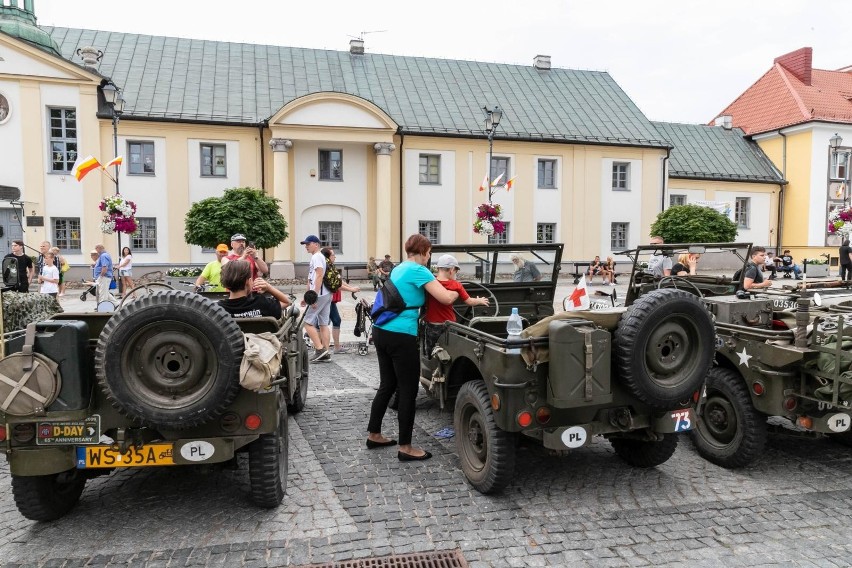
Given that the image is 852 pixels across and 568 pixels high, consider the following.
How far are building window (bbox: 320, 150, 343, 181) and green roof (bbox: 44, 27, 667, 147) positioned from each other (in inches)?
115

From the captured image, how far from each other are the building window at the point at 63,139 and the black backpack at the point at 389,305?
24715mm

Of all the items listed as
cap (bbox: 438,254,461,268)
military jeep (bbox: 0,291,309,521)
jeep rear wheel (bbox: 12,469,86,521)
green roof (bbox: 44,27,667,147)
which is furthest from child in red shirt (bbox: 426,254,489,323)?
green roof (bbox: 44,27,667,147)

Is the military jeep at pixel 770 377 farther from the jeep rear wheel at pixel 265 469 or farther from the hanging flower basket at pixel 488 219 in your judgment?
the hanging flower basket at pixel 488 219

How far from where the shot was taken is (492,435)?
4121 mm

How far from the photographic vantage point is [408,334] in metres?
4.82

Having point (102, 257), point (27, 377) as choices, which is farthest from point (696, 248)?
point (102, 257)

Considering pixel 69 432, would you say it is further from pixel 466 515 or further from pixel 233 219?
pixel 233 219

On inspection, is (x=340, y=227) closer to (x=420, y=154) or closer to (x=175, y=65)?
(x=420, y=154)

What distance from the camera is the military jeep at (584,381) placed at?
12.5ft

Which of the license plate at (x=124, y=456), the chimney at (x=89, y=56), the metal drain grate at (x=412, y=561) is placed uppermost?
the chimney at (x=89, y=56)

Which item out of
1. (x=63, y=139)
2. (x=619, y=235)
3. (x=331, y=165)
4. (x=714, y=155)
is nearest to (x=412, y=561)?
(x=331, y=165)

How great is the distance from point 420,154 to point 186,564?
26.3 metres

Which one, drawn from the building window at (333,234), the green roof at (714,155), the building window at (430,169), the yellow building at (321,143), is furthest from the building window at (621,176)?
the building window at (333,234)

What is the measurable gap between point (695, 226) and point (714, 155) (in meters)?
12.5
